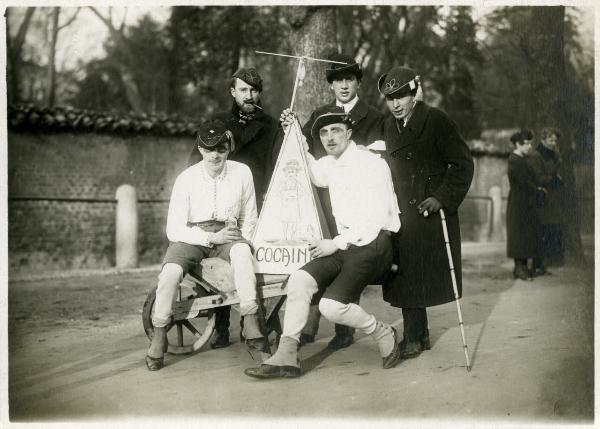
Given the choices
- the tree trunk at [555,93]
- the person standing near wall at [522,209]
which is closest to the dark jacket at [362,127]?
the tree trunk at [555,93]

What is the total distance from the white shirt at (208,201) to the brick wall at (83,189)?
5137 mm

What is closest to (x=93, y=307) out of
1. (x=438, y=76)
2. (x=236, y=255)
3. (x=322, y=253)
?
(x=236, y=255)

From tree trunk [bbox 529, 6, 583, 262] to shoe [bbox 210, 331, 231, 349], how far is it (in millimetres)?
2676

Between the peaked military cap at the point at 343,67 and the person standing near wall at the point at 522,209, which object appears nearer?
the peaked military cap at the point at 343,67

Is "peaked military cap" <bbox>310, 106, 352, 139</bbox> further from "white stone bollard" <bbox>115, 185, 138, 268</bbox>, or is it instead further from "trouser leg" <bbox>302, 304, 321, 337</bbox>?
"white stone bollard" <bbox>115, 185, 138, 268</bbox>

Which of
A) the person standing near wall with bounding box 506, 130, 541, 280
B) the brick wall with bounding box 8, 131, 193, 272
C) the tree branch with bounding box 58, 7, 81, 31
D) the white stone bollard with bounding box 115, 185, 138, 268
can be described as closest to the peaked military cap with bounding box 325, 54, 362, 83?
the tree branch with bounding box 58, 7, 81, 31

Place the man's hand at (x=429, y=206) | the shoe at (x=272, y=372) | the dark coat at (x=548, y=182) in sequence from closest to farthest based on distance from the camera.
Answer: the shoe at (x=272, y=372) < the man's hand at (x=429, y=206) < the dark coat at (x=548, y=182)

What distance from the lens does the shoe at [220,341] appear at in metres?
5.35

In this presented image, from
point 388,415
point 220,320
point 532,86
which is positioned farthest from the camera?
point 532,86

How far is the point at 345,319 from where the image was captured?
4.53m

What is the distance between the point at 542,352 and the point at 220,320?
240 centimetres

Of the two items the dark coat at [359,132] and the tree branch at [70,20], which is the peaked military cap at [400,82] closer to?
the dark coat at [359,132]

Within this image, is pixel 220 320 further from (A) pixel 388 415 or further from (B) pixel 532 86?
(B) pixel 532 86

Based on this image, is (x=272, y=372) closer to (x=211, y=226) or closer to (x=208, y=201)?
(x=211, y=226)
